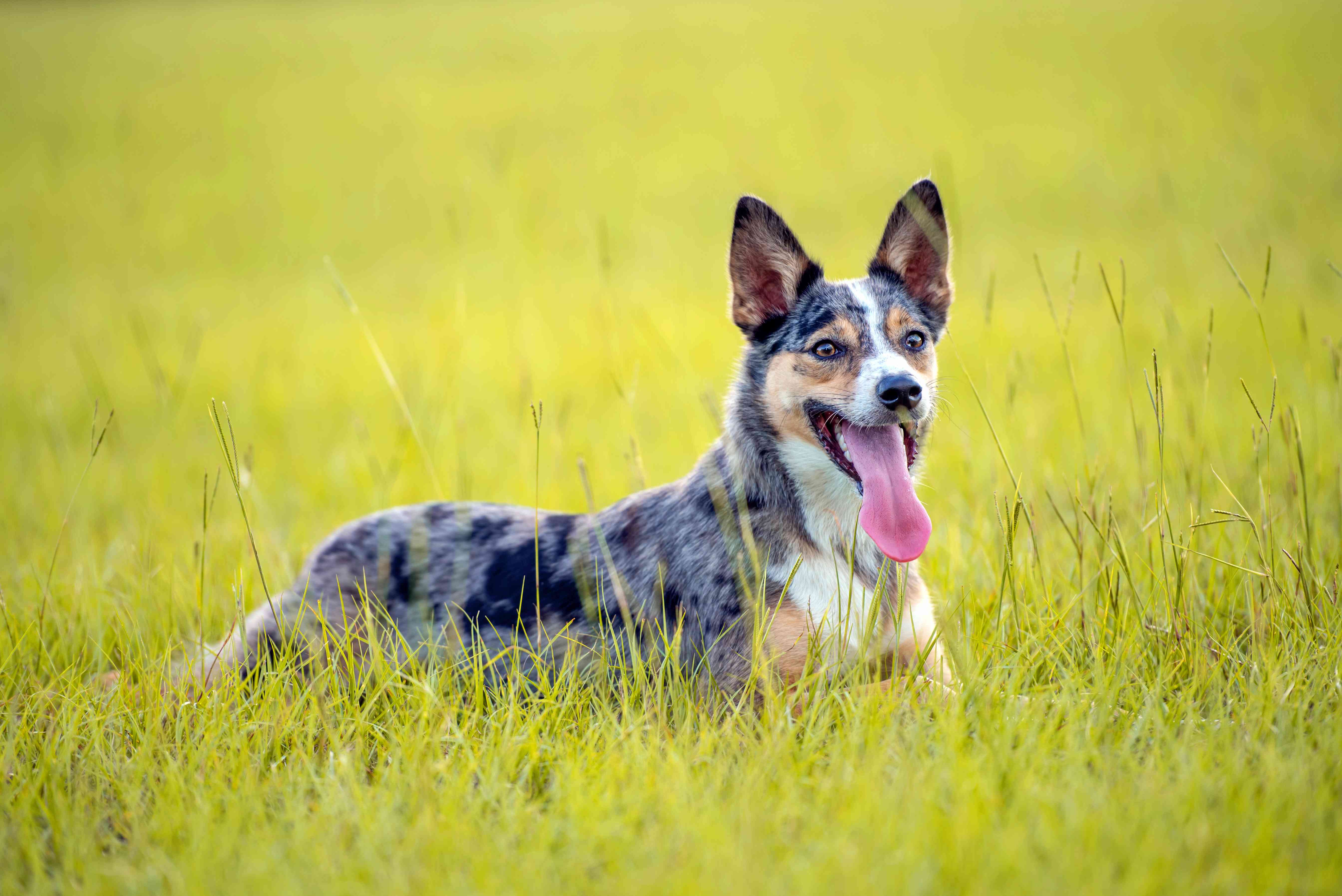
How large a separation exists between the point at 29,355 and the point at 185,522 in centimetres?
723

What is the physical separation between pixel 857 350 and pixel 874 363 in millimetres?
166

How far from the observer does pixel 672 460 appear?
7.07 m

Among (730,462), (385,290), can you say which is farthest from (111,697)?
(385,290)

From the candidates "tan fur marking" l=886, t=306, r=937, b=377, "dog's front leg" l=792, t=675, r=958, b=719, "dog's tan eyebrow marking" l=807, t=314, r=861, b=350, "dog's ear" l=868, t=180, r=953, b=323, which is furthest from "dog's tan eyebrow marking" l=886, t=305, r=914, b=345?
"dog's front leg" l=792, t=675, r=958, b=719

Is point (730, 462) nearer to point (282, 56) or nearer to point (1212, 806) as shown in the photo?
point (1212, 806)

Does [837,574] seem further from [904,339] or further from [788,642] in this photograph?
[904,339]

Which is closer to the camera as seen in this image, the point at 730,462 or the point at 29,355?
the point at 730,462

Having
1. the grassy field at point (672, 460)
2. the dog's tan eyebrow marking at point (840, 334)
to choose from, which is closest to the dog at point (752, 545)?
the dog's tan eyebrow marking at point (840, 334)

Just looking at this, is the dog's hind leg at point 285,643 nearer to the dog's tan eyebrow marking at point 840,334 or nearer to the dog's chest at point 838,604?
the dog's chest at point 838,604

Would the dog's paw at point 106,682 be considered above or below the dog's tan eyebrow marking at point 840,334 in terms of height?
below

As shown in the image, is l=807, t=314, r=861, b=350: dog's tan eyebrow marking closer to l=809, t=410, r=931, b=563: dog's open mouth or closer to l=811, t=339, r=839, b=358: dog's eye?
l=811, t=339, r=839, b=358: dog's eye

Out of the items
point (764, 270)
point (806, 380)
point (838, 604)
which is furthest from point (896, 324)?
point (838, 604)

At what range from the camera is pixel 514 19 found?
34156 mm

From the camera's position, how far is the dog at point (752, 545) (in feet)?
10.9
